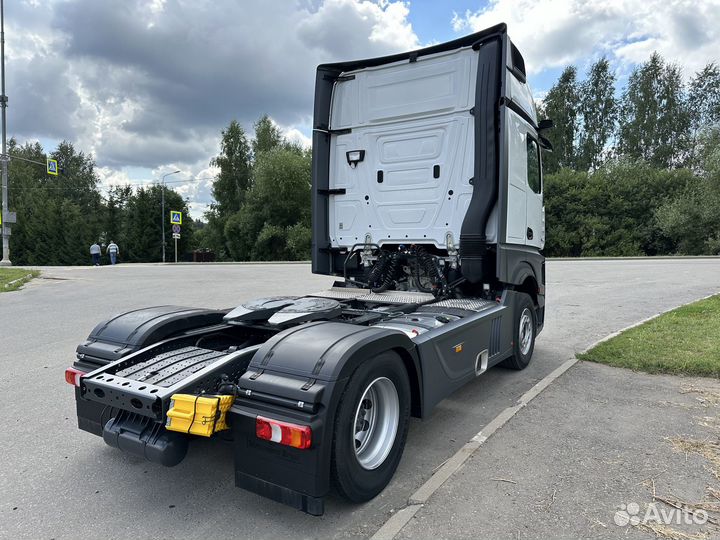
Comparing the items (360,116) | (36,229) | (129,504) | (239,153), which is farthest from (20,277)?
(36,229)

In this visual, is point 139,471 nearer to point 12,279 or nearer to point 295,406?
point 295,406

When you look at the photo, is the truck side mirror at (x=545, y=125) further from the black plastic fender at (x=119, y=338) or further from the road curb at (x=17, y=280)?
the road curb at (x=17, y=280)

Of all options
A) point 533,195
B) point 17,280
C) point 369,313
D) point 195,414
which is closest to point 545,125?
point 533,195

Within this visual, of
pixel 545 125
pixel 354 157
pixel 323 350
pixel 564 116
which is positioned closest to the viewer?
pixel 323 350

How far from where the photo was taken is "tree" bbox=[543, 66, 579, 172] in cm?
4775

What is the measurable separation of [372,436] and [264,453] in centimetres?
80

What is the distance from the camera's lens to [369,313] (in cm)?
446

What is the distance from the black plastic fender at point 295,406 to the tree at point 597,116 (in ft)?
167

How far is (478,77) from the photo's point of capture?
5008 millimetres

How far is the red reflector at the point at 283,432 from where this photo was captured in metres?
2.36

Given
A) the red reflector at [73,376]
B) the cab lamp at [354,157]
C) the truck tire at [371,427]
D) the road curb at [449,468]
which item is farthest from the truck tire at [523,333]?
the red reflector at [73,376]

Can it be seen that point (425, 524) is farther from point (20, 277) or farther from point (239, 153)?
point (239, 153)

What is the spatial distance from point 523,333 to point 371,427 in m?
3.22

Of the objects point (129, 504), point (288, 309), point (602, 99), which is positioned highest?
point (602, 99)
